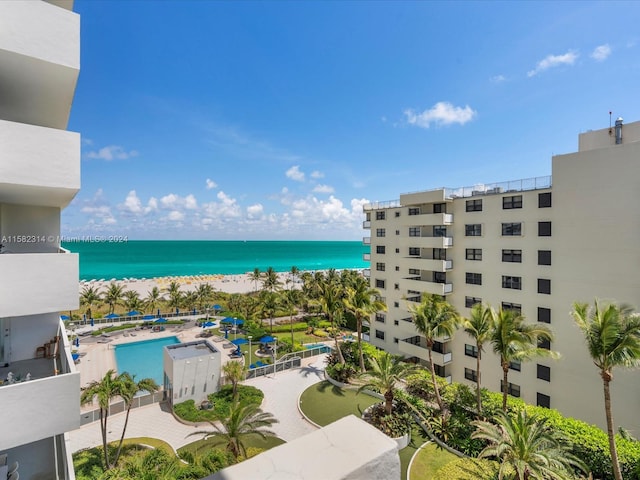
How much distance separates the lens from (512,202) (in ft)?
84.2

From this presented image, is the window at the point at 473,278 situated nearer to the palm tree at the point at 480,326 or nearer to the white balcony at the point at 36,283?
the palm tree at the point at 480,326

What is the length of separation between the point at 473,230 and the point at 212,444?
2623 cm

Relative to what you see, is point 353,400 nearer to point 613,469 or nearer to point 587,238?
point 613,469

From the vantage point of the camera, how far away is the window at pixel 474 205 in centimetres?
2795

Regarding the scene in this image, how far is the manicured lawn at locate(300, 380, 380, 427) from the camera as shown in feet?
71.9

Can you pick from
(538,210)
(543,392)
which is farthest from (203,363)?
(538,210)

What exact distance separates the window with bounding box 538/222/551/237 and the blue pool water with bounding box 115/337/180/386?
36102 millimetres

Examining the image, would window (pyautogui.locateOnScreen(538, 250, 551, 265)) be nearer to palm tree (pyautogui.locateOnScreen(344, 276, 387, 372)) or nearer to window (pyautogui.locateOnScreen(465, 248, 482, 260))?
window (pyautogui.locateOnScreen(465, 248, 482, 260))

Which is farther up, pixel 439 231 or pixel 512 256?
pixel 439 231

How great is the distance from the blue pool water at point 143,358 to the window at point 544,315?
33.9 m

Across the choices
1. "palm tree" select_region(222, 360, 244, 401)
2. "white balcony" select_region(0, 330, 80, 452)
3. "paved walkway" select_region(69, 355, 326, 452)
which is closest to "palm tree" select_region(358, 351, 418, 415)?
"paved walkway" select_region(69, 355, 326, 452)

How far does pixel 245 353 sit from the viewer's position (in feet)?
119

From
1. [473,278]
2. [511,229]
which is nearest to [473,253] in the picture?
[473,278]

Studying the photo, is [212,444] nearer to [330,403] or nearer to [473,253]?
[330,403]
